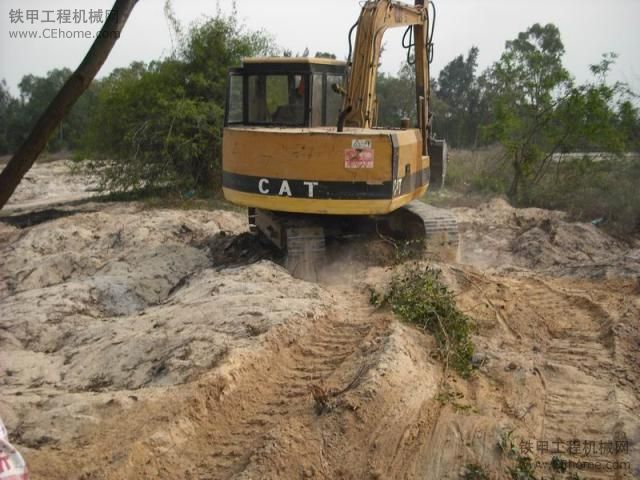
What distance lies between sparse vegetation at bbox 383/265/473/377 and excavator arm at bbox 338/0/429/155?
2.11 meters

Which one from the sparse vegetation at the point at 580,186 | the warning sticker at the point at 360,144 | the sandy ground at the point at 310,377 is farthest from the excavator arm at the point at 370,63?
the sparse vegetation at the point at 580,186

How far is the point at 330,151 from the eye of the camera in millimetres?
7293

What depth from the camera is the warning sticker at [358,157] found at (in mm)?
7266

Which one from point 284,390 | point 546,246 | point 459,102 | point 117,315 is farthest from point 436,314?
point 459,102

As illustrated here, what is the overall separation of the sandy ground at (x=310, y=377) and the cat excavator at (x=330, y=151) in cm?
72

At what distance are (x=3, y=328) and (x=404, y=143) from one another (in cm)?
463

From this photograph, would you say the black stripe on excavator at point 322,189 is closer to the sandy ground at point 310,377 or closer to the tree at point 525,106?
the sandy ground at point 310,377

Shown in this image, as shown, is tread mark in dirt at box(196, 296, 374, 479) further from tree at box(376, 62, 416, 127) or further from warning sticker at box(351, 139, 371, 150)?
tree at box(376, 62, 416, 127)

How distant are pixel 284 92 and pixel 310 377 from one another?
4.74 meters

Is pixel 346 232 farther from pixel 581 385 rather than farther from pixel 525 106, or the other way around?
pixel 525 106

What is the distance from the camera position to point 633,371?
5.36 metres

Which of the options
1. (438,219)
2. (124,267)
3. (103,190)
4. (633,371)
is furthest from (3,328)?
(103,190)

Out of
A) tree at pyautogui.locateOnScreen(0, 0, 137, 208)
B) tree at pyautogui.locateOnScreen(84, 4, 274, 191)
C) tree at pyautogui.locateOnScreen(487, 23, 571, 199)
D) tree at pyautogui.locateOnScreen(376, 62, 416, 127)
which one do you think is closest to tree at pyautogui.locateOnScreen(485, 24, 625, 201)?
tree at pyautogui.locateOnScreen(487, 23, 571, 199)

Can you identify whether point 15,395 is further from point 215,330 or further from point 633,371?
point 633,371
